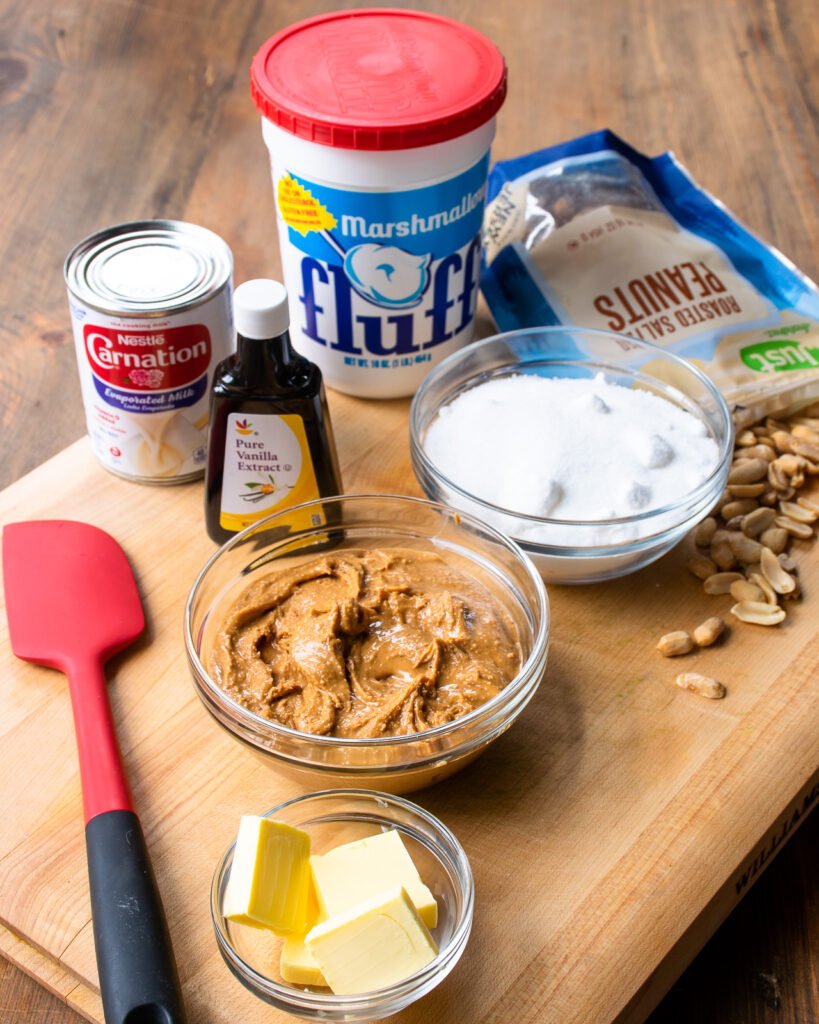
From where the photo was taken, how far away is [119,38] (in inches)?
90.7

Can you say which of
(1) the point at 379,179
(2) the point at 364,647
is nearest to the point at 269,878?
(2) the point at 364,647

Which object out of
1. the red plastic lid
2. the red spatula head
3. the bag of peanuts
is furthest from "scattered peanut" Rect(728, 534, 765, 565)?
the red spatula head

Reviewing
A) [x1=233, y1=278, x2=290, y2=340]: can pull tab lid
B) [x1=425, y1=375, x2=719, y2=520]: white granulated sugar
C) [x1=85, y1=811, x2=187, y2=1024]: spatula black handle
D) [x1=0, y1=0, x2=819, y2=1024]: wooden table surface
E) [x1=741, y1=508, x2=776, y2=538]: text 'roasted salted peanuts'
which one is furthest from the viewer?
→ [x1=0, y1=0, x2=819, y2=1024]: wooden table surface

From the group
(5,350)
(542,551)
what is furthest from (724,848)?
(5,350)

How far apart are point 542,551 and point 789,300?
0.60m

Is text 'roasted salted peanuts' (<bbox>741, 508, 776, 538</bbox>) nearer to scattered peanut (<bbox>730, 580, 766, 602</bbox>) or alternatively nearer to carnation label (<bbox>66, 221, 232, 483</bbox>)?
scattered peanut (<bbox>730, 580, 766, 602</bbox>)

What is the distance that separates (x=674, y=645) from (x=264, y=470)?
1.50 ft

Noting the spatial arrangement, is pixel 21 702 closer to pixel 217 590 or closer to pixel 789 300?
pixel 217 590

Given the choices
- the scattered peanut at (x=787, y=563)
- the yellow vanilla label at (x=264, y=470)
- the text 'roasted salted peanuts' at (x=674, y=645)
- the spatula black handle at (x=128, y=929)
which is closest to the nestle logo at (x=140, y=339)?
the yellow vanilla label at (x=264, y=470)

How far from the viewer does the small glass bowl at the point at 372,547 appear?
993 millimetres

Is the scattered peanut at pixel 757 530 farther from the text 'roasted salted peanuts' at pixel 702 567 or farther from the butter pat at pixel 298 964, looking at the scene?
the butter pat at pixel 298 964

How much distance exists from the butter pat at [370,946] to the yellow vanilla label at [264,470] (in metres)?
0.45

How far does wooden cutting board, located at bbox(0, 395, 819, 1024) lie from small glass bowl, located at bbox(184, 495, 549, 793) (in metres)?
0.09

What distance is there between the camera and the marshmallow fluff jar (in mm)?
1299
